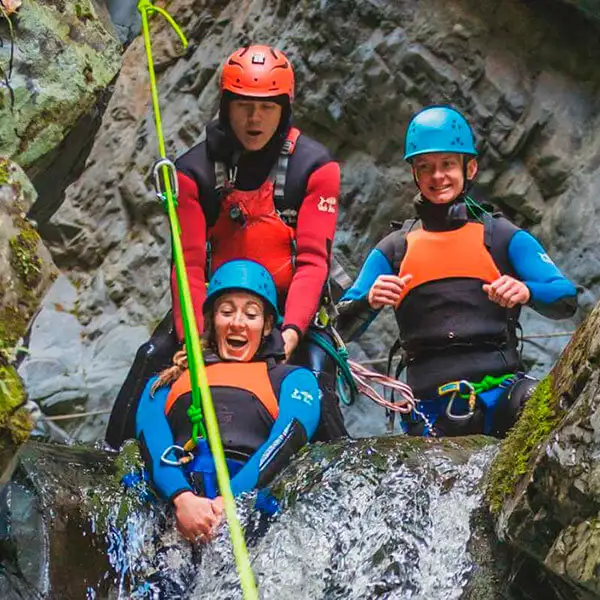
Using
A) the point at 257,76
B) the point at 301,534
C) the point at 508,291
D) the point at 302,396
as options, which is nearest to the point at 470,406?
the point at 508,291

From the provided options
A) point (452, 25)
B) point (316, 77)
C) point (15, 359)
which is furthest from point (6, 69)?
point (452, 25)

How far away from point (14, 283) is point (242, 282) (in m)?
1.12

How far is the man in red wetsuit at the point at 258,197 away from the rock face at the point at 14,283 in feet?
3.49

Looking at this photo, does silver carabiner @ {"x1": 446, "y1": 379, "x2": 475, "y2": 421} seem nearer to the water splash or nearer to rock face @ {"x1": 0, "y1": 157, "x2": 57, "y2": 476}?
the water splash

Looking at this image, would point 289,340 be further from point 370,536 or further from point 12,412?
point 12,412

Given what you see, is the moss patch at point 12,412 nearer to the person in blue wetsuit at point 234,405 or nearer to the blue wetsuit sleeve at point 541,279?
the person in blue wetsuit at point 234,405

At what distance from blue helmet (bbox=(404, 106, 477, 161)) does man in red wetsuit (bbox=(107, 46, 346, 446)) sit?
40 centimetres

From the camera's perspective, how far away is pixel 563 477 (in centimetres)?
208

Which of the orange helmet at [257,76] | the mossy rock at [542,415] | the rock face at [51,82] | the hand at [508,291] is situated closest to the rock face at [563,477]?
the mossy rock at [542,415]

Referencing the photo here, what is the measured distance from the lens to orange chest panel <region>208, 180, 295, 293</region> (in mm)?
3904

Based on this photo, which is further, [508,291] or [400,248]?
[400,248]

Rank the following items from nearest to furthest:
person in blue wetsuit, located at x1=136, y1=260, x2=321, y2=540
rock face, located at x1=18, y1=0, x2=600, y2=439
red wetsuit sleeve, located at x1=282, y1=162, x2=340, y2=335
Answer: person in blue wetsuit, located at x1=136, y1=260, x2=321, y2=540 < red wetsuit sleeve, located at x1=282, y1=162, x2=340, y2=335 < rock face, located at x1=18, y1=0, x2=600, y2=439

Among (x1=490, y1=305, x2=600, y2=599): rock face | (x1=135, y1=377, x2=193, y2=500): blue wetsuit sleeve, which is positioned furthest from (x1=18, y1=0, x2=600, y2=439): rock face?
(x1=490, y1=305, x2=600, y2=599): rock face

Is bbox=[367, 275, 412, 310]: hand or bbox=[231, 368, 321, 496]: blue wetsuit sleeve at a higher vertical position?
bbox=[367, 275, 412, 310]: hand
